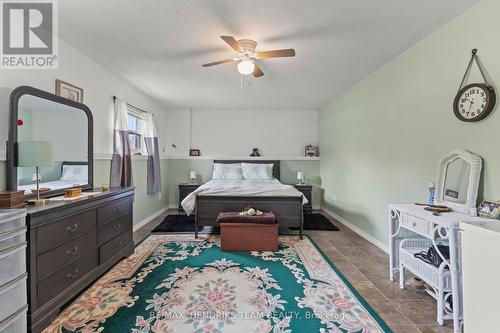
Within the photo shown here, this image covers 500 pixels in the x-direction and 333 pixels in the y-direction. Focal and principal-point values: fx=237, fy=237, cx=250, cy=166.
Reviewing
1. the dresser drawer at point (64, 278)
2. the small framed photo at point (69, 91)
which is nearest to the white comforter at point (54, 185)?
the dresser drawer at point (64, 278)

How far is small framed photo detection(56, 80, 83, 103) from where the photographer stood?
250cm

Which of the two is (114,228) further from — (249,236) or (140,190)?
(140,190)

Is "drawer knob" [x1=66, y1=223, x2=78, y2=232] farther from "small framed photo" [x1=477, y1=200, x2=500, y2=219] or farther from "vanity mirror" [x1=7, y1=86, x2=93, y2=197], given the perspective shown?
"small framed photo" [x1=477, y1=200, x2=500, y2=219]

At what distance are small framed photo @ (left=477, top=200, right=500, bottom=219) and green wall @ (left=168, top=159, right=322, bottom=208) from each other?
406cm

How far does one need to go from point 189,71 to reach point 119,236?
93.5 inches

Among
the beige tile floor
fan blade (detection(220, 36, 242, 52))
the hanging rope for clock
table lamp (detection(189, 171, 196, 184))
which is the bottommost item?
the beige tile floor

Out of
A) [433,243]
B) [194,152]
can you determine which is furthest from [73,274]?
[194,152]

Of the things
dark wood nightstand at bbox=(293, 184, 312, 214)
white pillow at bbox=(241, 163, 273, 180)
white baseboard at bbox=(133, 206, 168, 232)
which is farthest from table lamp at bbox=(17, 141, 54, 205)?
dark wood nightstand at bbox=(293, 184, 312, 214)

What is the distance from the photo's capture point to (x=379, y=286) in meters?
2.29

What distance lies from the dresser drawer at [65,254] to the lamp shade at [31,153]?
0.72 meters

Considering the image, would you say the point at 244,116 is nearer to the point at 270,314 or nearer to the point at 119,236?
the point at 119,236

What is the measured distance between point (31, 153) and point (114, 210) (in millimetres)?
941

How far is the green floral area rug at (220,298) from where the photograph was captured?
1746 mm

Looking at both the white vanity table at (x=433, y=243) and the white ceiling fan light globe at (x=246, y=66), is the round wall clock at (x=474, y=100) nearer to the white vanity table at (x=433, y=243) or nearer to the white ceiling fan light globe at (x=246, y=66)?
the white vanity table at (x=433, y=243)
